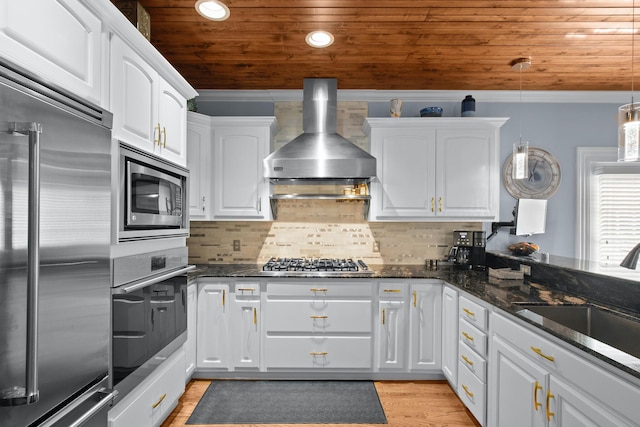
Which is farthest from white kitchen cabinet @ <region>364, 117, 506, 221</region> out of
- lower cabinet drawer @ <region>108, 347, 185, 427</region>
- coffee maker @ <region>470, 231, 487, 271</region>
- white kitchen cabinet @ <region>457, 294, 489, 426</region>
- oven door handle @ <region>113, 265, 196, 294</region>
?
lower cabinet drawer @ <region>108, 347, 185, 427</region>

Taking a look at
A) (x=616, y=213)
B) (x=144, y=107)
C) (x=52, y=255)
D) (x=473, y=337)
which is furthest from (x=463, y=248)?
(x=52, y=255)

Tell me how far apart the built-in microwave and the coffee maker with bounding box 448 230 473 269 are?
2340 millimetres

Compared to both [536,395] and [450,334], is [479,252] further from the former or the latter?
[536,395]

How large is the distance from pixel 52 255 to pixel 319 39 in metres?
2.08

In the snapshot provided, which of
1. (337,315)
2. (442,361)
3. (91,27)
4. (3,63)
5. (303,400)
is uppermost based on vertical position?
(91,27)

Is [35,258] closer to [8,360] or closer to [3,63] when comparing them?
[8,360]

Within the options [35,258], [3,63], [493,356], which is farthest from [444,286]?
[3,63]

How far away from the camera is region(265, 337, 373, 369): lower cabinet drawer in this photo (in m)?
2.87

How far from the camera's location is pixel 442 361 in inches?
112

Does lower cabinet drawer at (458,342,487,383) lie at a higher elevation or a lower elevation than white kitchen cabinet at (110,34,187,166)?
lower

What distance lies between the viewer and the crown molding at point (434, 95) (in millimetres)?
3521

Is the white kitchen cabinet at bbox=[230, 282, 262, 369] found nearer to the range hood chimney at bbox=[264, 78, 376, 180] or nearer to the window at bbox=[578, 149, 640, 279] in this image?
the range hood chimney at bbox=[264, 78, 376, 180]

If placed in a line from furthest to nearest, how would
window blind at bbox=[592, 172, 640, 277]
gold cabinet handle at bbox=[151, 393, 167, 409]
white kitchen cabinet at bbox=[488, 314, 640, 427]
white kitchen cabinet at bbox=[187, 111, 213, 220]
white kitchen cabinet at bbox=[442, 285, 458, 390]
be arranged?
1. window blind at bbox=[592, 172, 640, 277]
2. white kitchen cabinet at bbox=[187, 111, 213, 220]
3. white kitchen cabinet at bbox=[442, 285, 458, 390]
4. gold cabinet handle at bbox=[151, 393, 167, 409]
5. white kitchen cabinet at bbox=[488, 314, 640, 427]

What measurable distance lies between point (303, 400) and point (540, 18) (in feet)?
9.86
